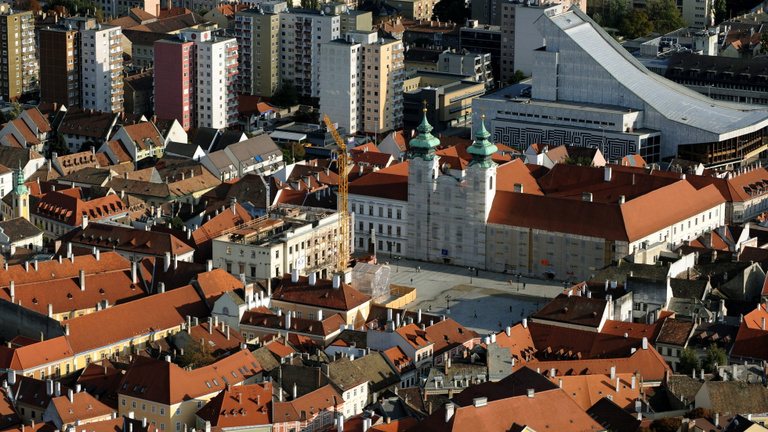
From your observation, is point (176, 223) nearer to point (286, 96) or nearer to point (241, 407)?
point (241, 407)

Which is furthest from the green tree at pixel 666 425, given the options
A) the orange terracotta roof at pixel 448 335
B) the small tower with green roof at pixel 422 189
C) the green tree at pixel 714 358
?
the small tower with green roof at pixel 422 189

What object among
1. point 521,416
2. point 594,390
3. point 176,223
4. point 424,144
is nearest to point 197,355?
point 594,390

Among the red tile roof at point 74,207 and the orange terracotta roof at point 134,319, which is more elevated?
the red tile roof at point 74,207

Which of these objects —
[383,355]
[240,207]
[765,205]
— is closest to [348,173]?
[240,207]

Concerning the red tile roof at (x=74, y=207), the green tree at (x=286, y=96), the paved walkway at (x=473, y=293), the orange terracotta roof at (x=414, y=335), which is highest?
the green tree at (x=286, y=96)

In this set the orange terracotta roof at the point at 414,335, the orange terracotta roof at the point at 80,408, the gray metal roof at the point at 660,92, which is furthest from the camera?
the gray metal roof at the point at 660,92

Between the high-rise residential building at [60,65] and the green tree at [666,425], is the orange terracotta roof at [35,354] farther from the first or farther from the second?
the high-rise residential building at [60,65]

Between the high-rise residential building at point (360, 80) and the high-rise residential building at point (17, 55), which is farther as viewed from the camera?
the high-rise residential building at point (17, 55)

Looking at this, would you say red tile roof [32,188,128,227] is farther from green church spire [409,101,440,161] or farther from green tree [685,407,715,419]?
green tree [685,407,715,419]
